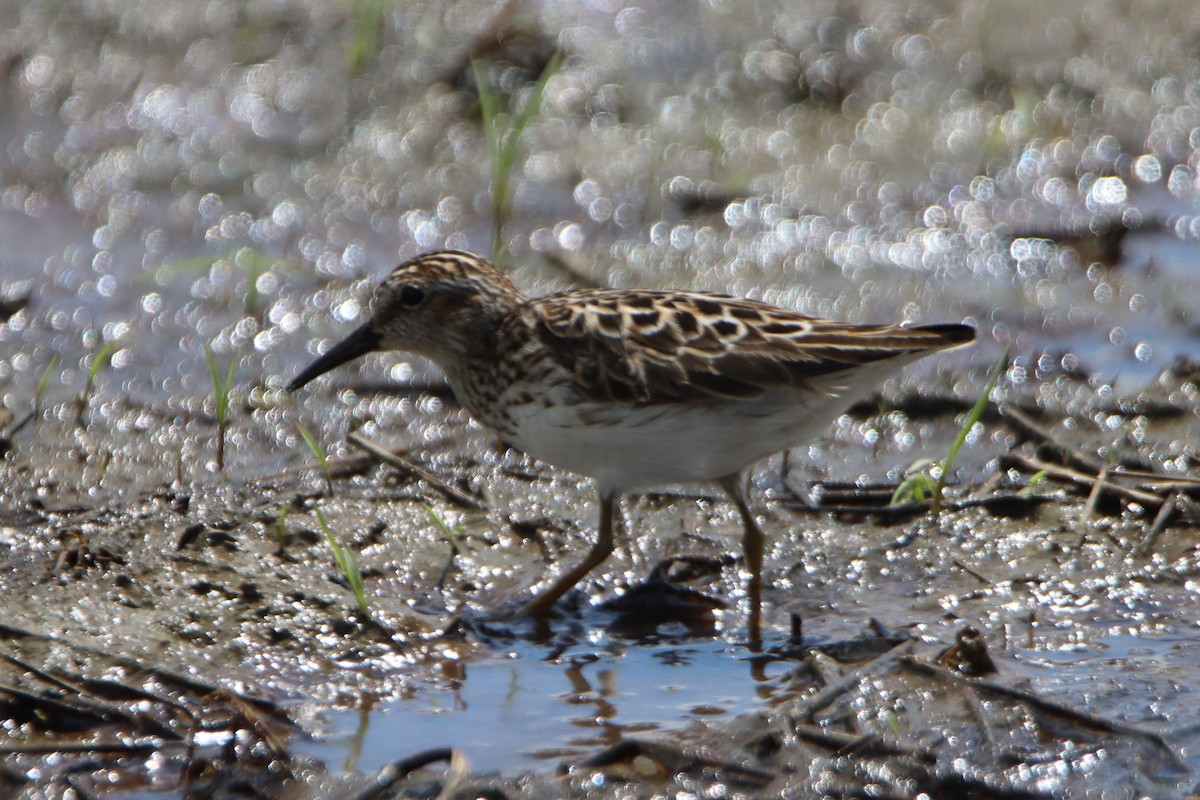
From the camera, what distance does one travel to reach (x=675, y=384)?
5.80m

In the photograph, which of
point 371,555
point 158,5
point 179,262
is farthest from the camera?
point 158,5

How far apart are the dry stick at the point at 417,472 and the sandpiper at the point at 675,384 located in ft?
1.53

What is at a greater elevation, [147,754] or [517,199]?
[517,199]

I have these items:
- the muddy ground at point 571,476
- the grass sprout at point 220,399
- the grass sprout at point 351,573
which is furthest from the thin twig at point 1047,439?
the grass sprout at point 220,399

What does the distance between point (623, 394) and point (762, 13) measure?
6391 mm

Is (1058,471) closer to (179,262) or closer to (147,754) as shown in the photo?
(147,754)

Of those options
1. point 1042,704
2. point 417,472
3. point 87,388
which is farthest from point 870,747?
point 87,388

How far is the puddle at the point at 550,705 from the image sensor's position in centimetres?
501

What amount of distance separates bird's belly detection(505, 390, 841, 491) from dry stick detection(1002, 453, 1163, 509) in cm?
145

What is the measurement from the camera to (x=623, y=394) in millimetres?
5844

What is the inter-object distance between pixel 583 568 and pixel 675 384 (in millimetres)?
812

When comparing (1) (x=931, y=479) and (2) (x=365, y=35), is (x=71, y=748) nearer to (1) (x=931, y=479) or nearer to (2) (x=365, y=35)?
(1) (x=931, y=479)

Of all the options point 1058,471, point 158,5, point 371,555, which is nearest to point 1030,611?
point 1058,471

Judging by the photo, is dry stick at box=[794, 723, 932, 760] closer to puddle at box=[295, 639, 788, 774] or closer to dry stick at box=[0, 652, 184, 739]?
puddle at box=[295, 639, 788, 774]
